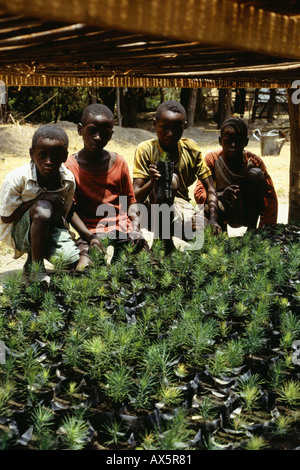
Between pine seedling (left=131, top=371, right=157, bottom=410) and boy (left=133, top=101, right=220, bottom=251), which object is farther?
boy (left=133, top=101, right=220, bottom=251)

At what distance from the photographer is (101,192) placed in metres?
4.49

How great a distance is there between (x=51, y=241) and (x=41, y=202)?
0.38 meters

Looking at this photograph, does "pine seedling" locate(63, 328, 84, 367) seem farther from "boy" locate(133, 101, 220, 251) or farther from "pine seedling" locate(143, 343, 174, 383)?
"boy" locate(133, 101, 220, 251)

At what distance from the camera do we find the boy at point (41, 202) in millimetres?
3750

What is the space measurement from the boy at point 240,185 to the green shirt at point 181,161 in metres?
0.17

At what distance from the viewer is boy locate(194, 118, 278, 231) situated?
501 centimetres

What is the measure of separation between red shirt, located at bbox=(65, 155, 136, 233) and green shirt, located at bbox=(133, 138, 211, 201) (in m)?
0.19

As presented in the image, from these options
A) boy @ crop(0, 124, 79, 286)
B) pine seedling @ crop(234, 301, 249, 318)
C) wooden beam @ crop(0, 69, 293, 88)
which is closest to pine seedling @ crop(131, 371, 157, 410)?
pine seedling @ crop(234, 301, 249, 318)

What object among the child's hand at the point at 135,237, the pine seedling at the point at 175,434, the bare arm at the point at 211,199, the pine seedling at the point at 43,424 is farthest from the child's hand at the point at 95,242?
the pine seedling at the point at 175,434

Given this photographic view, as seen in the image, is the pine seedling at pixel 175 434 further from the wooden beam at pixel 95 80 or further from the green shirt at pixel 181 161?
the green shirt at pixel 181 161

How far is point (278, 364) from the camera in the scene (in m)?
2.10

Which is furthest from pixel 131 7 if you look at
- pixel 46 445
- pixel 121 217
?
pixel 121 217
